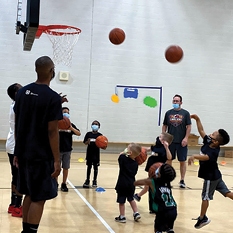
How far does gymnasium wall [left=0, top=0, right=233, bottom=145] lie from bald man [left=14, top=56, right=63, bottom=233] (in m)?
8.42

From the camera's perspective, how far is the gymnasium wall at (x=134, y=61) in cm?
1129

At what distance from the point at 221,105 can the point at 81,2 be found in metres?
5.85

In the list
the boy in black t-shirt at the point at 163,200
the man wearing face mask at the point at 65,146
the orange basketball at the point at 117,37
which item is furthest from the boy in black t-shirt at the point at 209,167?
the orange basketball at the point at 117,37

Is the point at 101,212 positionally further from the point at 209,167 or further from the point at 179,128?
the point at 179,128

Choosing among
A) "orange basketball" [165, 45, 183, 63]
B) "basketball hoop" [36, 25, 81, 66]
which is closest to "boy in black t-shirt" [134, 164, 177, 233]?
"orange basketball" [165, 45, 183, 63]

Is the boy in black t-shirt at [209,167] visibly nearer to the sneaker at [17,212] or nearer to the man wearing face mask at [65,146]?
the sneaker at [17,212]

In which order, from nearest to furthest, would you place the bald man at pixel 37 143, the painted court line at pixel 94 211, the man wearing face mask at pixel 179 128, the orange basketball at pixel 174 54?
the bald man at pixel 37 143 → the painted court line at pixel 94 211 → the orange basketball at pixel 174 54 → the man wearing face mask at pixel 179 128

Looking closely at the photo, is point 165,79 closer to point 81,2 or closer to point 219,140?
point 81,2

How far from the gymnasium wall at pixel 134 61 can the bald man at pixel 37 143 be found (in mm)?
8417

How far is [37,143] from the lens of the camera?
121 inches

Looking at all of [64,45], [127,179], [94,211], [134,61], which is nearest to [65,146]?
[94,211]

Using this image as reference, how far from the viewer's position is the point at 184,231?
4.26 meters

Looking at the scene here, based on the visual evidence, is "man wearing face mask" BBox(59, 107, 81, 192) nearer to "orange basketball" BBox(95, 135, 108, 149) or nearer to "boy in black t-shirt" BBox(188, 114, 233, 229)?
"orange basketball" BBox(95, 135, 108, 149)

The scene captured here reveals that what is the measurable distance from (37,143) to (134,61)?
30.3ft
